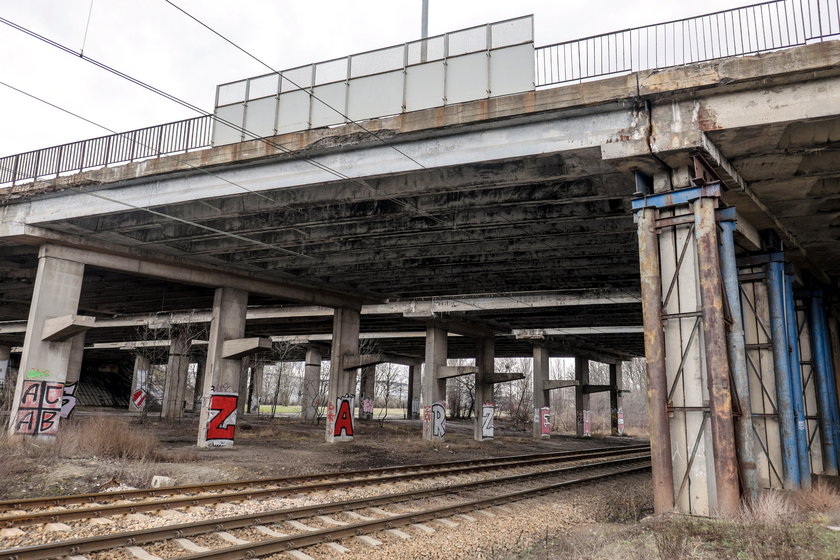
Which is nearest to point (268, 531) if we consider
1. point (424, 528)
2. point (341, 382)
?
point (424, 528)

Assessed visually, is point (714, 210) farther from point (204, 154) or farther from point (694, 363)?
point (204, 154)

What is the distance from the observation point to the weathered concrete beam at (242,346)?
20734 millimetres

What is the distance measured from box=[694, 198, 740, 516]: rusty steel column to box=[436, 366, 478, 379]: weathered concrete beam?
1986 centimetres

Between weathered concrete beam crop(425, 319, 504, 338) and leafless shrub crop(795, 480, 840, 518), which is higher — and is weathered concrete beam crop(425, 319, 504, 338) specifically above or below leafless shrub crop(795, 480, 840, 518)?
above

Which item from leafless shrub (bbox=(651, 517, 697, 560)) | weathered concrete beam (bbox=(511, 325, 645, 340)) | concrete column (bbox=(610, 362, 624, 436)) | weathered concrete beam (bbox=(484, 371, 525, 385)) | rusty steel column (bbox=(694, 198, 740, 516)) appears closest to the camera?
leafless shrub (bbox=(651, 517, 697, 560))

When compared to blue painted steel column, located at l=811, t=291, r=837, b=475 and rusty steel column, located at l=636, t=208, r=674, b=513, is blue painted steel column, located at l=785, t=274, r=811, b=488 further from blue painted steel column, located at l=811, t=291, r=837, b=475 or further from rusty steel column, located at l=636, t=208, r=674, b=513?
rusty steel column, located at l=636, t=208, r=674, b=513

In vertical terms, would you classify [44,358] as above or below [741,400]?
above

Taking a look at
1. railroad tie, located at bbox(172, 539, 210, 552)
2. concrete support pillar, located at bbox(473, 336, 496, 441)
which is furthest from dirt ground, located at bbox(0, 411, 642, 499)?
railroad tie, located at bbox(172, 539, 210, 552)

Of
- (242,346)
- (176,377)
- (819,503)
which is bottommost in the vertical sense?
(819,503)

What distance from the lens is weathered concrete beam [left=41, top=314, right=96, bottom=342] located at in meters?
17.2

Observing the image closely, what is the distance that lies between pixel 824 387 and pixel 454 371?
16.0 meters

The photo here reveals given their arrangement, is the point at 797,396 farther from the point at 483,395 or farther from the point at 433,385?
the point at 483,395

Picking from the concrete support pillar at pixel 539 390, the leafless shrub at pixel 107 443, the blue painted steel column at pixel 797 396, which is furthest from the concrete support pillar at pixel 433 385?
the blue painted steel column at pixel 797 396

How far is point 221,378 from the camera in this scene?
71.7 ft
